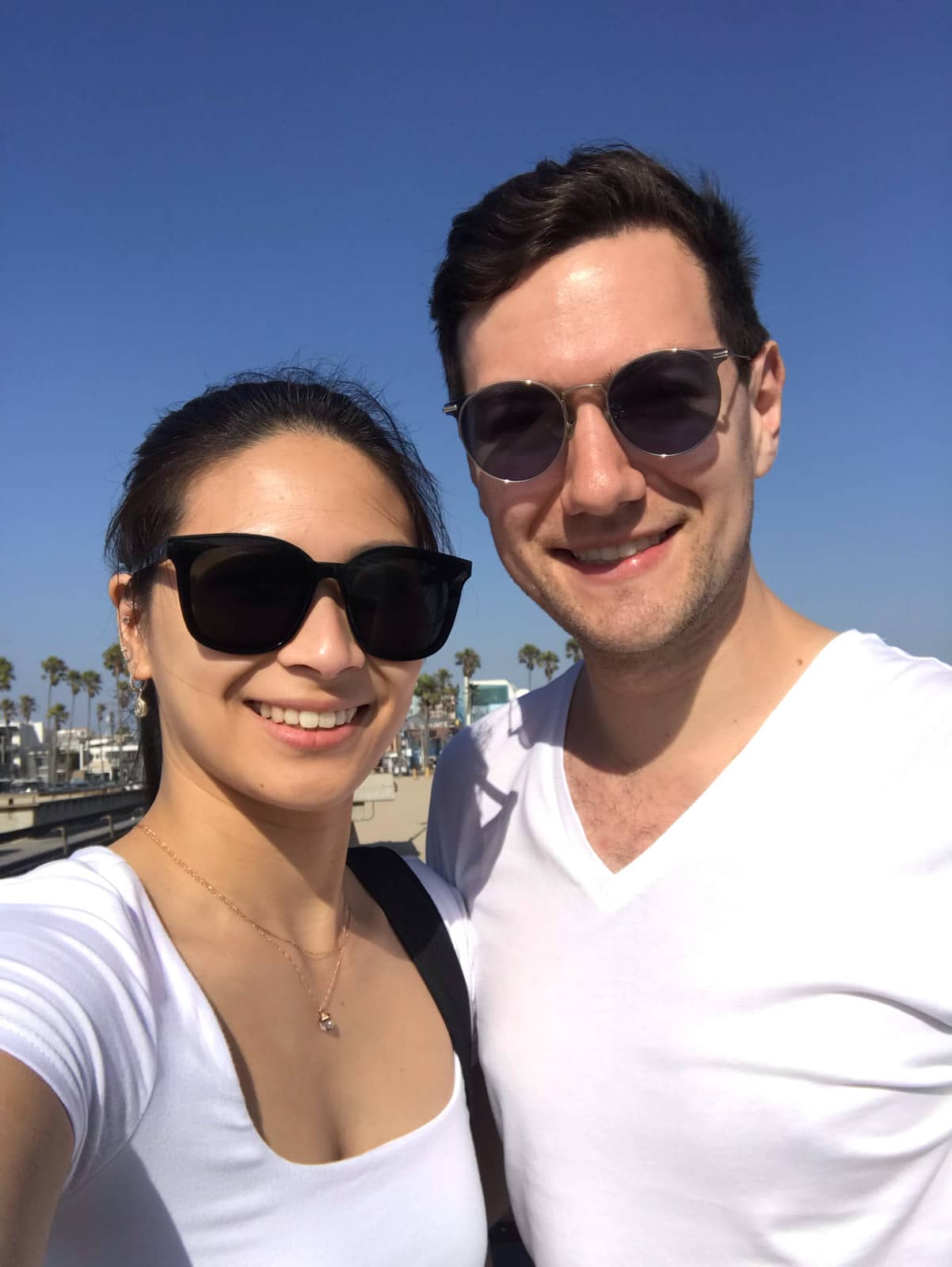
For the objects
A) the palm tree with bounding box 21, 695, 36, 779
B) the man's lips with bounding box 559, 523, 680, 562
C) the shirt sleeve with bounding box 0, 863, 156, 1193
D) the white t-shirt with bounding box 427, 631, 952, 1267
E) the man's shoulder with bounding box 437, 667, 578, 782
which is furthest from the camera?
the palm tree with bounding box 21, 695, 36, 779

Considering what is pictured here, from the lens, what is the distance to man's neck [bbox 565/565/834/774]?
220 centimetres

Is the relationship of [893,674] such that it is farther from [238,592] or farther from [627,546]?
[238,592]

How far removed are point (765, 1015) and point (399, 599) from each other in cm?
122

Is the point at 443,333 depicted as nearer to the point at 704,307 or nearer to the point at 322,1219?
the point at 704,307

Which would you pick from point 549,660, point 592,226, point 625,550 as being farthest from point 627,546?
point 549,660

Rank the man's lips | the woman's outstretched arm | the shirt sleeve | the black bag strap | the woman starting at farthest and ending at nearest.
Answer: the man's lips → the black bag strap → the woman → the shirt sleeve → the woman's outstretched arm

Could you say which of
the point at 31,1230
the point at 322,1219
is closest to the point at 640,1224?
the point at 322,1219

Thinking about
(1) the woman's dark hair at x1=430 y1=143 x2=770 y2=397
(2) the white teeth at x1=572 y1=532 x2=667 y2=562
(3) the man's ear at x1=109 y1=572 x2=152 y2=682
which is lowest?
(3) the man's ear at x1=109 y1=572 x2=152 y2=682

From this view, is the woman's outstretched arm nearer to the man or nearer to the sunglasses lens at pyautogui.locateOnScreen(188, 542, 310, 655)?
the sunglasses lens at pyautogui.locateOnScreen(188, 542, 310, 655)

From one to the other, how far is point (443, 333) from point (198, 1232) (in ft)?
8.24

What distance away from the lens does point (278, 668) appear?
5.88 feet

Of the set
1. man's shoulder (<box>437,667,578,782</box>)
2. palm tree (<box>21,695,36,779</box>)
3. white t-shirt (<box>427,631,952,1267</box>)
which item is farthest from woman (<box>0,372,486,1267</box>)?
palm tree (<box>21,695,36,779</box>)

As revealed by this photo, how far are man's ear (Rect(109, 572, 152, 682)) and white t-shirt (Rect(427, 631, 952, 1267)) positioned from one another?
117 centimetres

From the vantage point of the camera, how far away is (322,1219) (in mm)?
1470
